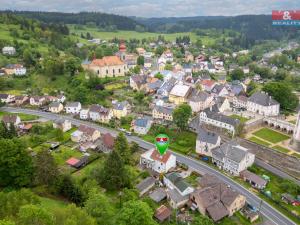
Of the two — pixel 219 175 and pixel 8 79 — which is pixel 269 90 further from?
pixel 8 79

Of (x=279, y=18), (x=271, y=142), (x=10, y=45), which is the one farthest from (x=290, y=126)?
(x=10, y=45)

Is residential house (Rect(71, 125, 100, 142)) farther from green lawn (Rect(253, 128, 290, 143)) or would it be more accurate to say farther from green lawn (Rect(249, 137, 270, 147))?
green lawn (Rect(253, 128, 290, 143))

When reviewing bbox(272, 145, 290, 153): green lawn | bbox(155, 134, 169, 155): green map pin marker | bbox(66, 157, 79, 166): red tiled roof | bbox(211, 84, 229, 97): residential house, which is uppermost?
bbox(211, 84, 229, 97): residential house

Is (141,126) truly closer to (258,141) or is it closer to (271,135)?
(258,141)

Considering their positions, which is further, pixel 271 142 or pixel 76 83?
pixel 76 83

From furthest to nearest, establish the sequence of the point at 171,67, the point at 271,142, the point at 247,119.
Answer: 1. the point at 171,67
2. the point at 247,119
3. the point at 271,142

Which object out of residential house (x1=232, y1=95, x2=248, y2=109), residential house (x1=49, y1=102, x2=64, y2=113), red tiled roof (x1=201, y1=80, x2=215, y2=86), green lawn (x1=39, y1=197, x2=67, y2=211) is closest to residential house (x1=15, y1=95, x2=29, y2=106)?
residential house (x1=49, y1=102, x2=64, y2=113)
